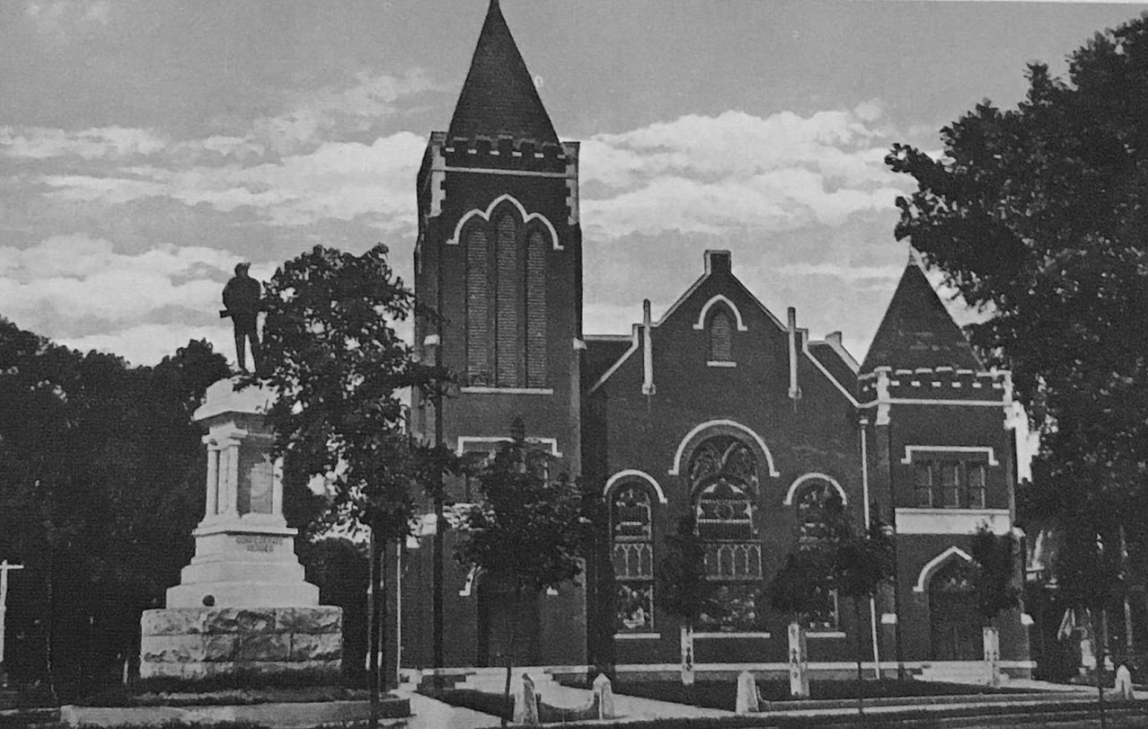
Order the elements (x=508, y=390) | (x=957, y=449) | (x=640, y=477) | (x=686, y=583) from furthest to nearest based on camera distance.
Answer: (x=957, y=449)
(x=640, y=477)
(x=508, y=390)
(x=686, y=583)

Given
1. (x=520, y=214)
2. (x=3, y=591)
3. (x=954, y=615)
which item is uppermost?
(x=520, y=214)

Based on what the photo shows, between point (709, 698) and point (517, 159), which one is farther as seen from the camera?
point (517, 159)

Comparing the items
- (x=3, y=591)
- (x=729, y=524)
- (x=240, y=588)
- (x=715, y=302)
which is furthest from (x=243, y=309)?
(x=715, y=302)

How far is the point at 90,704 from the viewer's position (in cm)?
1619

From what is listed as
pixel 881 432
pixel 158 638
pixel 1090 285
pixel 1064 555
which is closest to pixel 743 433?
pixel 881 432

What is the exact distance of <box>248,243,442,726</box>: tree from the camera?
16609mm

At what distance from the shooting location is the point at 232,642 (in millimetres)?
16391

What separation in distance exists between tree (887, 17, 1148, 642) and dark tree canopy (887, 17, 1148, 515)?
0.02 metres

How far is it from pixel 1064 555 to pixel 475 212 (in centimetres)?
1175

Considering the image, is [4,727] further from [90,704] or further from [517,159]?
[517,159]

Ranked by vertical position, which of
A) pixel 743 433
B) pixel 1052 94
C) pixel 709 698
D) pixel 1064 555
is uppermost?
pixel 1052 94

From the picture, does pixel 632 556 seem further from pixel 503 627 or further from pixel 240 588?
Answer: pixel 240 588

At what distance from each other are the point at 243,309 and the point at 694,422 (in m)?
12.9

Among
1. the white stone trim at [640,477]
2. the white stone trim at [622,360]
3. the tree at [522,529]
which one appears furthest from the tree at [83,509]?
the white stone trim at [622,360]
